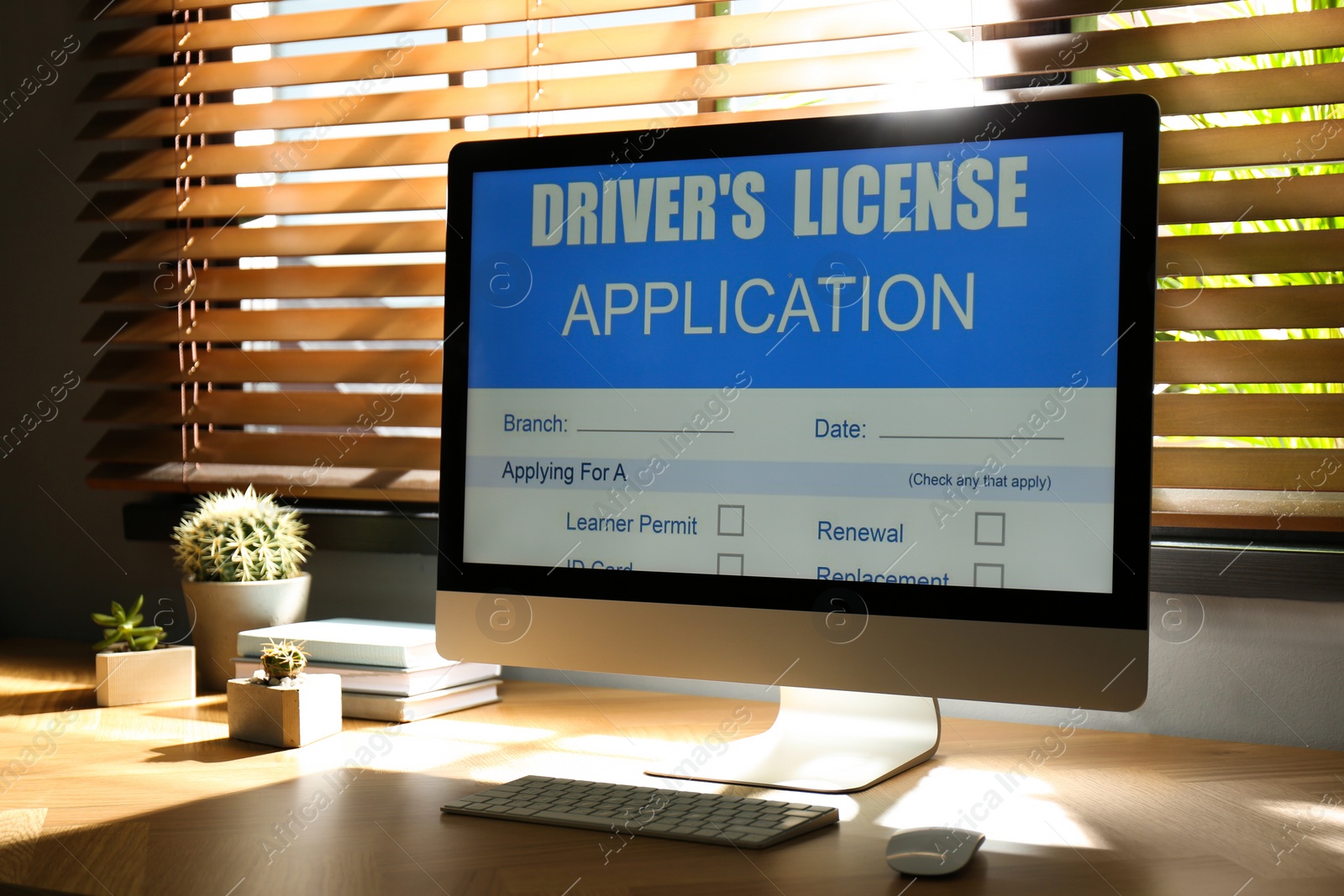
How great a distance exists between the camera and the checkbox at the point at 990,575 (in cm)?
94

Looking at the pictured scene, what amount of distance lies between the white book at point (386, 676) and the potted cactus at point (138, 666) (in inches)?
4.0

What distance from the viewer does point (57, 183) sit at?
1.77 metres

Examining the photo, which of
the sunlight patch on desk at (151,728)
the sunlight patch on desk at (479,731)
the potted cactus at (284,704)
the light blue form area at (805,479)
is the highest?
the light blue form area at (805,479)

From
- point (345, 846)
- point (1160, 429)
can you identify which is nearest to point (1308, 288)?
point (1160, 429)

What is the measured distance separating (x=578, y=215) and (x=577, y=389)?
0.17 meters

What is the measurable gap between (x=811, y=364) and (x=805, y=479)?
105 mm

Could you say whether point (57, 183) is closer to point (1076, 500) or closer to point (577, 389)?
point (577, 389)

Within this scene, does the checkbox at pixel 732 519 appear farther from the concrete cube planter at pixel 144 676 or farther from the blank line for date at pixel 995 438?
the concrete cube planter at pixel 144 676

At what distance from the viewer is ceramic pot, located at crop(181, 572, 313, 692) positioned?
1398 mm

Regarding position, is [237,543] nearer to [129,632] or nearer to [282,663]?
[129,632]

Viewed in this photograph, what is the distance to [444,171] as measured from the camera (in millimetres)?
1540

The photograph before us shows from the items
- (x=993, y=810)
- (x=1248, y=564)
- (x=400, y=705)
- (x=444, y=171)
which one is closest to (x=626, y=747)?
(x=400, y=705)

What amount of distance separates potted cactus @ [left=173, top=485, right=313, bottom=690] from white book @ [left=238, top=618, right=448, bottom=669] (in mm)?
74

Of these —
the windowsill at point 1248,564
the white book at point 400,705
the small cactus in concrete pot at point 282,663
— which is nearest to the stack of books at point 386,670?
the white book at point 400,705
